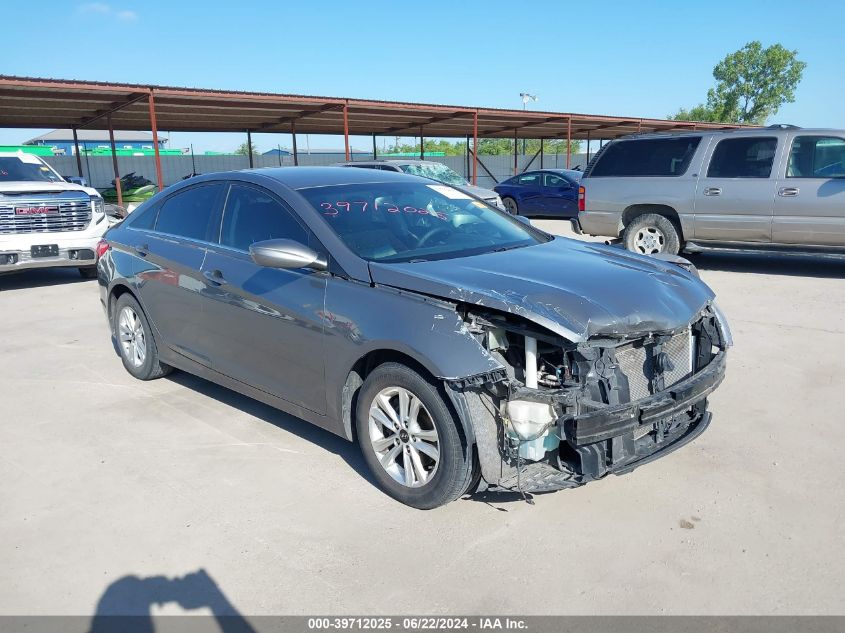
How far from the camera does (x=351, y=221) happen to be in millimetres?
4129

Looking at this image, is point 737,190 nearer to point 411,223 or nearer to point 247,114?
point 411,223

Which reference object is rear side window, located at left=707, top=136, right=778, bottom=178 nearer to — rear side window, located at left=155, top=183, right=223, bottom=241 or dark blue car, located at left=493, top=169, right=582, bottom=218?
rear side window, located at left=155, top=183, right=223, bottom=241

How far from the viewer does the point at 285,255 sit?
3.75 metres

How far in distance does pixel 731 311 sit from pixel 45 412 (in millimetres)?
6704

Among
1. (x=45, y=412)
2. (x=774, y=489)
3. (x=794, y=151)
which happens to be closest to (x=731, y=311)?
(x=794, y=151)

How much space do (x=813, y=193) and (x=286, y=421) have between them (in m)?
7.78

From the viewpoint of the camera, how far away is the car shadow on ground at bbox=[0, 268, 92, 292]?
10562mm

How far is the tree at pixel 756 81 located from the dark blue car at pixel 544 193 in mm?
61239

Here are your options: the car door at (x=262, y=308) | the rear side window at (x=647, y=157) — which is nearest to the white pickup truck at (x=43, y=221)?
the car door at (x=262, y=308)

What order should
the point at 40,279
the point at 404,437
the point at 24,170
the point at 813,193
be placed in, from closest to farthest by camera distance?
the point at 404,437, the point at 813,193, the point at 24,170, the point at 40,279

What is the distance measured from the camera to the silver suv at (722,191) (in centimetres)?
911

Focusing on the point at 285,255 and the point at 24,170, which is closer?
the point at 285,255

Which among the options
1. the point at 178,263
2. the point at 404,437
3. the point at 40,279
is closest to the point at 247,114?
the point at 40,279

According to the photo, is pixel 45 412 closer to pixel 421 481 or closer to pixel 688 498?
pixel 421 481
